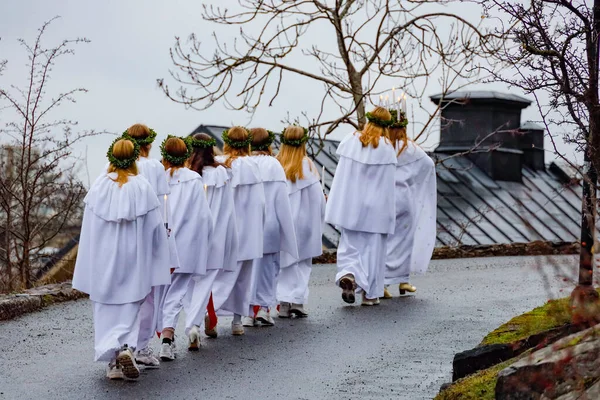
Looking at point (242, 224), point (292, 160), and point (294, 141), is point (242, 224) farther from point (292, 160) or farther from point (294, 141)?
point (292, 160)

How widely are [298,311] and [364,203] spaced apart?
217 cm

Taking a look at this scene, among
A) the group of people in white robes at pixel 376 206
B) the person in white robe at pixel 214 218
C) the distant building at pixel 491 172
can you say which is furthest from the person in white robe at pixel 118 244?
the distant building at pixel 491 172

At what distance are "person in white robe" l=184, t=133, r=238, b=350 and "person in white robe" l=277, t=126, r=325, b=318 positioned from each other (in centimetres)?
156

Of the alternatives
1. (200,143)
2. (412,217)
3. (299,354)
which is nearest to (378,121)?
(412,217)

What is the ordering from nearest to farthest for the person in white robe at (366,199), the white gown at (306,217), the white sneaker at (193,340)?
1. the white sneaker at (193,340)
2. the white gown at (306,217)
3. the person in white robe at (366,199)

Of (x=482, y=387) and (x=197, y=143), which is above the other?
(x=197, y=143)

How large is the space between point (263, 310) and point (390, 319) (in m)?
1.37

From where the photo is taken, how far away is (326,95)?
23359mm

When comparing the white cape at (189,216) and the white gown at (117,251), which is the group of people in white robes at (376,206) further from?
the white gown at (117,251)

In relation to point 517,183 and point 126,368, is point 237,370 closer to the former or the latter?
point 126,368

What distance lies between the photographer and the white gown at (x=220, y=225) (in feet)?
38.7

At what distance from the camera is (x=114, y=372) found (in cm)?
943

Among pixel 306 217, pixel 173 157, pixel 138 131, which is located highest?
pixel 138 131

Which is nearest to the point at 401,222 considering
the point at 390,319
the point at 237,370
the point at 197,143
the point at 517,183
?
the point at 390,319
